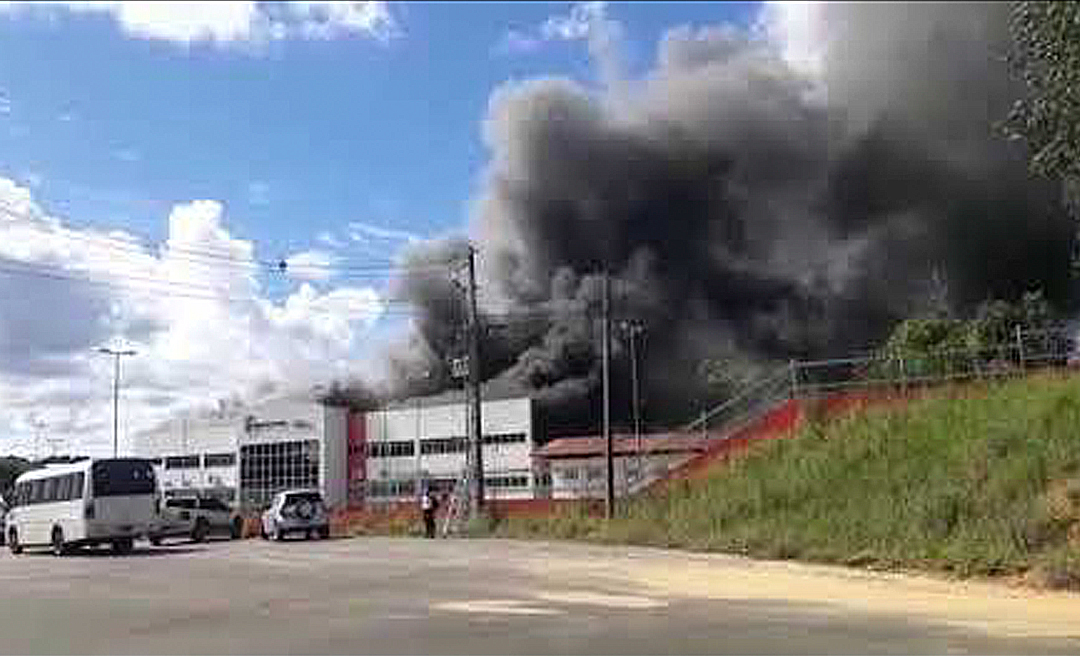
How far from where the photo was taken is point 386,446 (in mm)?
113125

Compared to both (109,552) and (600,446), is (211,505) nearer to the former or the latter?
(109,552)

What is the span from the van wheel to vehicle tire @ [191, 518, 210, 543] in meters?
9.33

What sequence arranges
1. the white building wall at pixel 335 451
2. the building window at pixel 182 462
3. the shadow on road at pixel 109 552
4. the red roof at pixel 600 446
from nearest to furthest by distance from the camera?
the shadow on road at pixel 109 552
the red roof at pixel 600 446
the white building wall at pixel 335 451
the building window at pixel 182 462

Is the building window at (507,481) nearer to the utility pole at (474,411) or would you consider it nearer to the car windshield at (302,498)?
the utility pole at (474,411)

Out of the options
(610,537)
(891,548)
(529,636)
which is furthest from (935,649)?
(610,537)

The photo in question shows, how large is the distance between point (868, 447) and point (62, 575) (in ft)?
56.4

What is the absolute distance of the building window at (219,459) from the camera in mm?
123625

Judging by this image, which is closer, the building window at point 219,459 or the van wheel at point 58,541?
the van wheel at point 58,541

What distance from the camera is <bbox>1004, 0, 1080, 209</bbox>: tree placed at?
1677 centimetres

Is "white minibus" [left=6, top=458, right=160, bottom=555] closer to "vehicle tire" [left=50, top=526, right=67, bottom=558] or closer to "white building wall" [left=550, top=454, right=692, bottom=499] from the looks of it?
"vehicle tire" [left=50, top=526, right=67, bottom=558]

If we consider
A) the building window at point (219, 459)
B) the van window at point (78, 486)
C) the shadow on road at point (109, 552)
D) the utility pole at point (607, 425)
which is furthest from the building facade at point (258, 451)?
the van window at point (78, 486)

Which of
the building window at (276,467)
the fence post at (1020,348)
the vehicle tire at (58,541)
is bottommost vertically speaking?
the vehicle tire at (58,541)

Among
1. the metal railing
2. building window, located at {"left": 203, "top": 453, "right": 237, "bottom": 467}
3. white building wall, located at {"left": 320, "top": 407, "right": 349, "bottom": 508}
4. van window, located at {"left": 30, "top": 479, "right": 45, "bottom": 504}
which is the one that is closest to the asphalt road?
van window, located at {"left": 30, "top": 479, "right": 45, "bottom": 504}

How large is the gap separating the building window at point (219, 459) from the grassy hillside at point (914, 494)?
284ft
